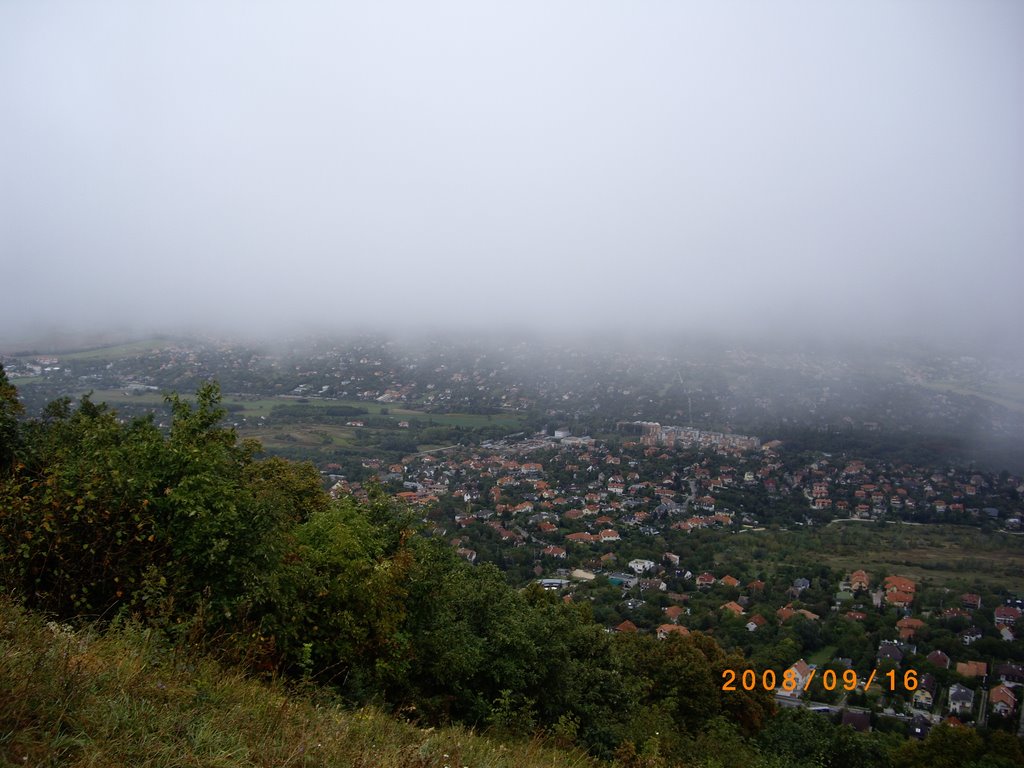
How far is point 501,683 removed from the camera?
881cm

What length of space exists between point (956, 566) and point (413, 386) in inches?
2416

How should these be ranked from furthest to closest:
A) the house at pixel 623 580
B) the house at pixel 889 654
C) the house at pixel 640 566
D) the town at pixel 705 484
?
the house at pixel 640 566
the house at pixel 623 580
the town at pixel 705 484
the house at pixel 889 654

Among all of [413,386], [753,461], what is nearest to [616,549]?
[753,461]

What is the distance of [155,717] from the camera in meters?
3.03

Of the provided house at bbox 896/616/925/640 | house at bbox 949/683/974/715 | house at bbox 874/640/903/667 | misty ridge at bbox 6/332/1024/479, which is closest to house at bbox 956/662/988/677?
house at bbox 949/683/974/715

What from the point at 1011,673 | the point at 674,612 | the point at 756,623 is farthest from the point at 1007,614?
the point at 674,612

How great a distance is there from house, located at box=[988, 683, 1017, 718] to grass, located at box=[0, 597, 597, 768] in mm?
18642

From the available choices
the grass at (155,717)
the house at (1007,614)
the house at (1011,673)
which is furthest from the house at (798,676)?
the grass at (155,717)

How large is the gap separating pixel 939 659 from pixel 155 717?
2389 cm

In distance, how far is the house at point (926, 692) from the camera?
16.5m

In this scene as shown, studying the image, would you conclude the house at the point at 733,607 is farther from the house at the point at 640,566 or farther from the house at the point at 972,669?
the house at the point at 972,669

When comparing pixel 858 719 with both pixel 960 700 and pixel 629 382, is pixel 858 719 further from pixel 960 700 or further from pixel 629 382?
pixel 629 382

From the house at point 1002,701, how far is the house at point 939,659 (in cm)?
164

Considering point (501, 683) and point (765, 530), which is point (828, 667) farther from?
point (765, 530)
